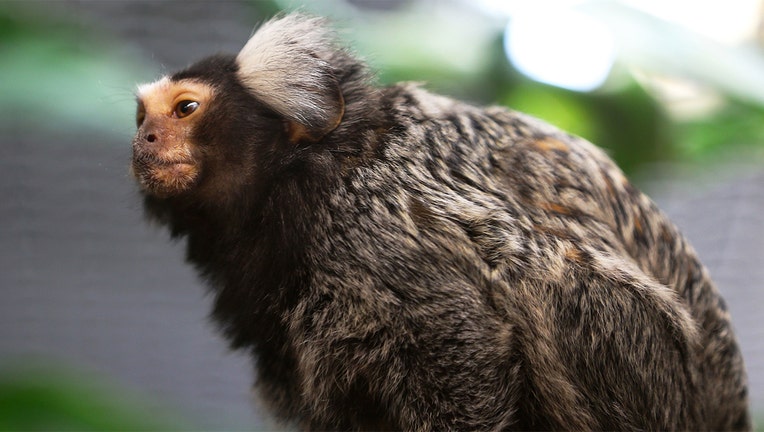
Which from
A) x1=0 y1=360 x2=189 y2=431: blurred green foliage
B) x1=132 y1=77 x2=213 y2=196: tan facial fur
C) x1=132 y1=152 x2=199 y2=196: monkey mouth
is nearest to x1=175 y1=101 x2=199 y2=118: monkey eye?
x1=132 y1=77 x2=213 y2=196: tan facial fur

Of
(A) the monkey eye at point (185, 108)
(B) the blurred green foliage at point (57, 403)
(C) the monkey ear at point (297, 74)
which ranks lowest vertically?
(B) the blurred green foliage at point (57, 403)

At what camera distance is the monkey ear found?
181 cm

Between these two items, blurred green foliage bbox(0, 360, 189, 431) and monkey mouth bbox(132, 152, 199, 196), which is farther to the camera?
blurred green foliage bbox(0, 360, 189, 431)

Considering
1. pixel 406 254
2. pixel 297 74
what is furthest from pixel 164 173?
pixel 406 254

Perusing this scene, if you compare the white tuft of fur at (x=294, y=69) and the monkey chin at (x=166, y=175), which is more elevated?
the white tuft of fur at (x=294, y=69)

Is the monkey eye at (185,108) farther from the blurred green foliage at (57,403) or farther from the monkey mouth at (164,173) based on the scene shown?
the blurred green foliage at (57,403)

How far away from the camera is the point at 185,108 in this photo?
181 centimetres

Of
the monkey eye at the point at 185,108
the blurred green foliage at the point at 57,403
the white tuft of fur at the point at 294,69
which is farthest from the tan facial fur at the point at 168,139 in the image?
the blurred green foliage at the point at 57,403

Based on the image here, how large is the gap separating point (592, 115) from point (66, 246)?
10.5ft

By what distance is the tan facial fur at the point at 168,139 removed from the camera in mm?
1757

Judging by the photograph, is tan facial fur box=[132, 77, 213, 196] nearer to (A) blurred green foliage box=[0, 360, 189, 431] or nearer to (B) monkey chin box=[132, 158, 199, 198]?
(B) monkey chin box=[132, 158, 199, 198]

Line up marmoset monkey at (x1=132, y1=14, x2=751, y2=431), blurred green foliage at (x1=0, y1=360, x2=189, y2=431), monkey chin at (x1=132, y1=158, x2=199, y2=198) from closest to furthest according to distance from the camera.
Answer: marmoset monkey at (x1=132, y1=14, x2=751, y2=431)
monkey chin at (x1=132, y1=158, x2=199, y2=198)
blurred green foliage at (x1=0, y1=360, x2=189, y2=431)

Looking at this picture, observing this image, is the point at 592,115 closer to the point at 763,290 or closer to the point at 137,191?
the point at 137,191

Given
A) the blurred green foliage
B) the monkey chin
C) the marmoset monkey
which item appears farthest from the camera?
the blurred green foliage
